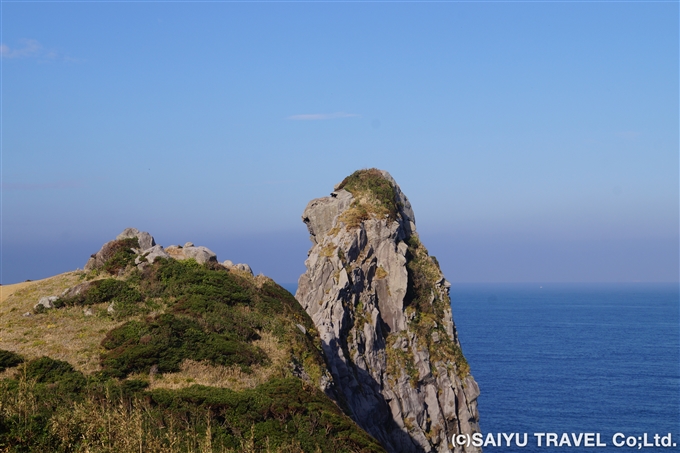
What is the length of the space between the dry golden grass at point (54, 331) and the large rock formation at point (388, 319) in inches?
767

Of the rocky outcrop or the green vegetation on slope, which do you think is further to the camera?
the green vegetation on slope

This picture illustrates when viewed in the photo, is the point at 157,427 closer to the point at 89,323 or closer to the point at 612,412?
the point at 89,323

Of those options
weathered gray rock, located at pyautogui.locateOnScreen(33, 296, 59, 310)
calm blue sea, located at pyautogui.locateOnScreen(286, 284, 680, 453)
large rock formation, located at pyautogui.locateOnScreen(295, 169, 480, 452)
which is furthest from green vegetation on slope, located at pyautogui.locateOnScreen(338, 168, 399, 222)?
weathered gray rock, located at pyautogui.locateOnScreen(33, 296, 59, 310)

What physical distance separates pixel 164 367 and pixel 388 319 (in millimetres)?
35977

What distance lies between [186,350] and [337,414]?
7882 mm

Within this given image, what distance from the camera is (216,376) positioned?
29.4m

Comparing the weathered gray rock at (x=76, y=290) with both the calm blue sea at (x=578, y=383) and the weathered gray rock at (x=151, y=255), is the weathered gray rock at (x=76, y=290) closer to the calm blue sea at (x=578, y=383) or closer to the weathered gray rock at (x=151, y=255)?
the weathered gray rock at (x=151, y=255)

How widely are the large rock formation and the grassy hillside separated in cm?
1471

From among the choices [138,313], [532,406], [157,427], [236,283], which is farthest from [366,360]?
[532,406]

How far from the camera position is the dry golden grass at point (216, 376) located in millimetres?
→ 28453

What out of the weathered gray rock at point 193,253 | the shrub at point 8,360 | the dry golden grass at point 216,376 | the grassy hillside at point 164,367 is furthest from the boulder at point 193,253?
the shrub at point 8,360

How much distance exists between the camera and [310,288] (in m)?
61.2

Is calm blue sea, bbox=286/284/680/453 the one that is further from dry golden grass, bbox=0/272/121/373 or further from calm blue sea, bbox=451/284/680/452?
dry golden grass, bbox=0/272/121/373

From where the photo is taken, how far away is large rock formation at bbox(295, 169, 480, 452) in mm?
56219
